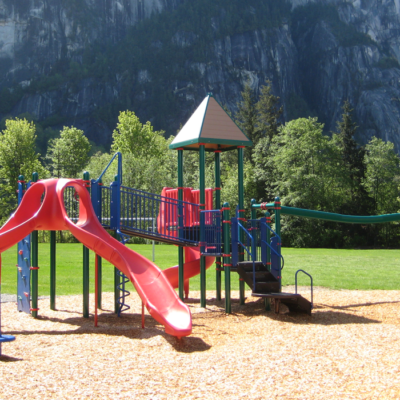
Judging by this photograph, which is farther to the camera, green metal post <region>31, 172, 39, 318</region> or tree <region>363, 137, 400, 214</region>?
tree <region>363, 137, 400, 214</region>

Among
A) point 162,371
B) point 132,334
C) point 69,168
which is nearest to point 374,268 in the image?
point 132,334

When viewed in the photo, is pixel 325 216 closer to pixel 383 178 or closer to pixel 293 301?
pixel 293 301

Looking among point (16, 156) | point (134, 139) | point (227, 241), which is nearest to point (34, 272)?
point (227, 241)

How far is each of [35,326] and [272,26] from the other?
12053 centimetres

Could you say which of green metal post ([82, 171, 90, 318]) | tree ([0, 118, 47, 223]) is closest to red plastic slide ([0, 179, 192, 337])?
green metal post ([82, 171, 90, 318])

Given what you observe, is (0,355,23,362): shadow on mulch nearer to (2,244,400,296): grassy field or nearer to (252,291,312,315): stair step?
(252,291,312,315): stair step

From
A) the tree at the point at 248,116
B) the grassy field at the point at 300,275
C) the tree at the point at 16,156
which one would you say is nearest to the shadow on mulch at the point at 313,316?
the grassy field at the point at 300,275

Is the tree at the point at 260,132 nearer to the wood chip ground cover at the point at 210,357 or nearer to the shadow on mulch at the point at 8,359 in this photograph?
the wood chip ground cover at the point at 210,357

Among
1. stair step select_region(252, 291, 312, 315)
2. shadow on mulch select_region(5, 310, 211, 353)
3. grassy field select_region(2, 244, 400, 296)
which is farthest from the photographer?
grassy field select_region(2, 244, 400, 296)

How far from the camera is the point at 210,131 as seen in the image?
10930mm

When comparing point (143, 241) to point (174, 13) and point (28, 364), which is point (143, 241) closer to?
point (28, 364)

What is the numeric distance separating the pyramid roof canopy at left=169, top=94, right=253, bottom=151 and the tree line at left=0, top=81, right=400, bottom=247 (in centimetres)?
3169

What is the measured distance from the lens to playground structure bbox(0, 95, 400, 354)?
880 cm

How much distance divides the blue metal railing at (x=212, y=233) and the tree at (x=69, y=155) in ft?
145
